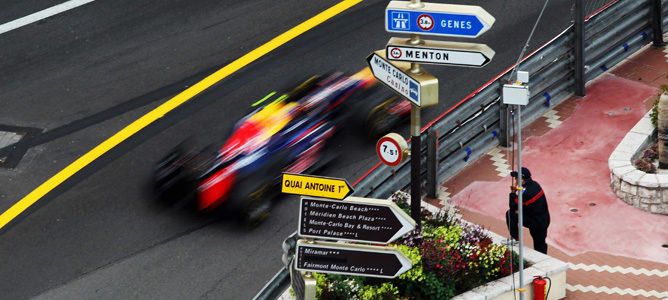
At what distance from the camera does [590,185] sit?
18469 mm

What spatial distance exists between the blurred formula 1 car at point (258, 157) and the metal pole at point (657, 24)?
241 inches

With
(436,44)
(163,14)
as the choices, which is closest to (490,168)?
(436,44)

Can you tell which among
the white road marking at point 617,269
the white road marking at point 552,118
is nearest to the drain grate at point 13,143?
the white road marking at point 552,118

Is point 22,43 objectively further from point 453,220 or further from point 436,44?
point 436,44

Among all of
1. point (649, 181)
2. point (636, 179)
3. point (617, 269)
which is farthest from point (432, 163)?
point (617, 269)

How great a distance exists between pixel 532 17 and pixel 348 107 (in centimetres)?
525

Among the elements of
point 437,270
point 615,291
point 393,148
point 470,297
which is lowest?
point 615,291

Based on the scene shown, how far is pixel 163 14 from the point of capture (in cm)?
2506

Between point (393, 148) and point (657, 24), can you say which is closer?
point (393, 148)

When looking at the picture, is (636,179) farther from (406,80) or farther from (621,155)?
(406,80)

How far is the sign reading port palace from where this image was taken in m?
12.2

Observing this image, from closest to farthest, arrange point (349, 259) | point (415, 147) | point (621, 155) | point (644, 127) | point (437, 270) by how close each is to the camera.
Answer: point (349, 259), point (415, 147), point (437, 270), point (621, 155), point (644, 127)

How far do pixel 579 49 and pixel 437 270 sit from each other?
7346 millimetres

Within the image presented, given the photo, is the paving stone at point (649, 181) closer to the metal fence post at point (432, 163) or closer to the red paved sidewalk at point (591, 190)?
the red paved sidewalk at point (591, 190)
